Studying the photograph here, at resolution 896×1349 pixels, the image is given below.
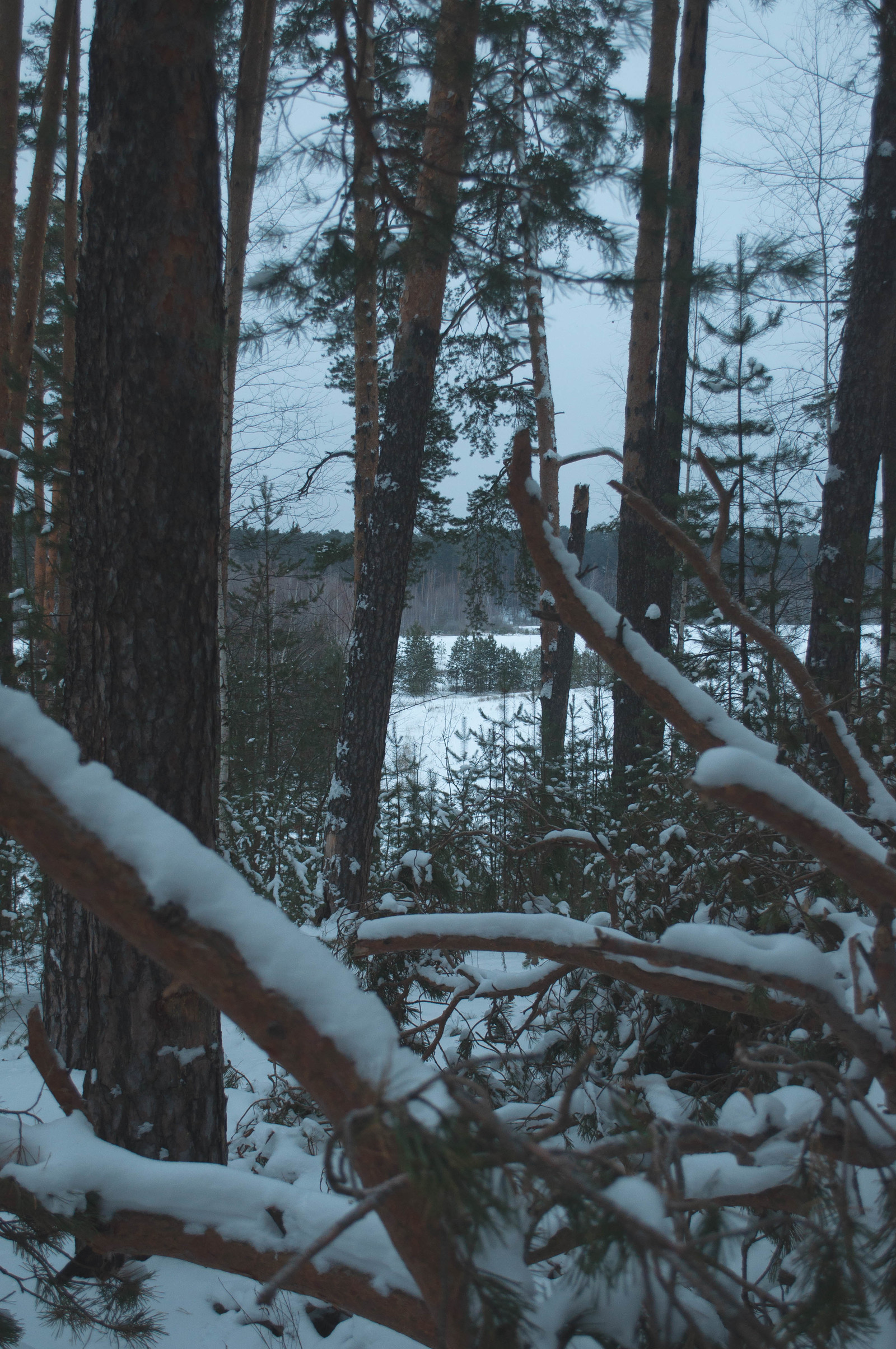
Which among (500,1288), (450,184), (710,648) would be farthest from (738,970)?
(710,648)

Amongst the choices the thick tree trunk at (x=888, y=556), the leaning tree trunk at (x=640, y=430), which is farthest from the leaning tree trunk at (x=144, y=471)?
the leaning tree trunk at (x=640, y=430)

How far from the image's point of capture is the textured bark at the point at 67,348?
454cm

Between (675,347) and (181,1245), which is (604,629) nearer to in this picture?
(181,1245)

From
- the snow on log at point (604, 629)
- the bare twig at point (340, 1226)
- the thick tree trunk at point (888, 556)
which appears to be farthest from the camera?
the thick tree trunk at point (888, 556)

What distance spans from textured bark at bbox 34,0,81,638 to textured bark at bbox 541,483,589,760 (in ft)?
15.9

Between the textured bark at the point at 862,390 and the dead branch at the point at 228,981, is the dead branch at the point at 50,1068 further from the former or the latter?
the textured bark at the point at 862,390

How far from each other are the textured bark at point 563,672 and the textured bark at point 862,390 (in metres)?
3.22

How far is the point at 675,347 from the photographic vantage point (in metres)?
6.72

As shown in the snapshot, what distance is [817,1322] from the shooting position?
82 centimetres

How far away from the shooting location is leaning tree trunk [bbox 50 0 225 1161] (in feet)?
6.37

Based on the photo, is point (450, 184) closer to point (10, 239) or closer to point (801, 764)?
point (801, 764)

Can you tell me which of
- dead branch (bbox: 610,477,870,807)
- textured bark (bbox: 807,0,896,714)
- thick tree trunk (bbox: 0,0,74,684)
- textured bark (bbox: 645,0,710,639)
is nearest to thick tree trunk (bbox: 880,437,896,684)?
textured bark (bbox: 807,0,896,714)

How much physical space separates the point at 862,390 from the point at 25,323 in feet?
→ 22.2

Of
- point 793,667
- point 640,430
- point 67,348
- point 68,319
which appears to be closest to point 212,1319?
point 793,667
